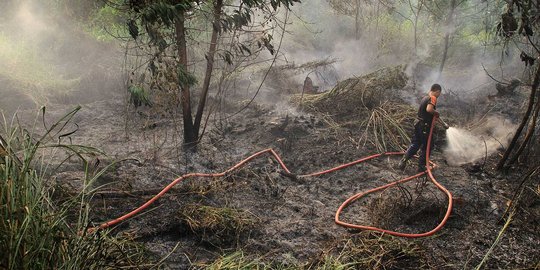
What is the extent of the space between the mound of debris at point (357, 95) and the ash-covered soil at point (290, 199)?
68 cm

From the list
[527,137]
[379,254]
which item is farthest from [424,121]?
[379,254]

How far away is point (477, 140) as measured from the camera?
22.5 ft

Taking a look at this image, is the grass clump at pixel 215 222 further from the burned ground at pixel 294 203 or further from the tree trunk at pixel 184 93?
the tree trunk at pixel 184 93

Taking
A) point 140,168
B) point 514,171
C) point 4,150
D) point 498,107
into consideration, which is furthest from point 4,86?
point 498,107

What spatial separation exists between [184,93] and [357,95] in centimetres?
375

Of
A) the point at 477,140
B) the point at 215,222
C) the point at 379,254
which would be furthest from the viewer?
the point at 477,140

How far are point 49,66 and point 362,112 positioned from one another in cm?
760

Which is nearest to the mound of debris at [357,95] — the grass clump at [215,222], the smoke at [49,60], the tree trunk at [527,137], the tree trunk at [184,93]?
the tree trunk at [527,137]

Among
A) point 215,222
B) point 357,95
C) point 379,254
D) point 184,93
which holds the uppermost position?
point 184,93

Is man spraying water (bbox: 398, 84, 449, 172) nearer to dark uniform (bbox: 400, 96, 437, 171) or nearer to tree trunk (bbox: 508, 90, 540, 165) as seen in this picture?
dark uniform (bbox: 400, 96, 437, 171)

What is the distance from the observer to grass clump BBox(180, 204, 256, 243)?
369cm

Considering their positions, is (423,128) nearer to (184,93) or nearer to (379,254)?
(379,254)

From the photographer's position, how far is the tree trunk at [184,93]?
4996 millimetres

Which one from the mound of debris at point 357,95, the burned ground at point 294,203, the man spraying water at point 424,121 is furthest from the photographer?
the mound of debris at point 357,95
